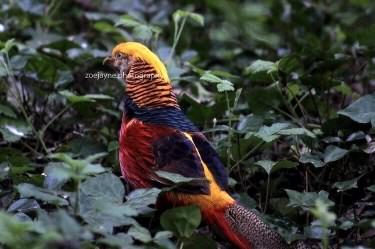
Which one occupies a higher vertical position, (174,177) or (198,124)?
(174,177)

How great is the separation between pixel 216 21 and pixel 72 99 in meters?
3.40

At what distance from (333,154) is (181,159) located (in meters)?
0.84

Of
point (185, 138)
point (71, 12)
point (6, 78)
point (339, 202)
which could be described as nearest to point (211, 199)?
point (185, 138)

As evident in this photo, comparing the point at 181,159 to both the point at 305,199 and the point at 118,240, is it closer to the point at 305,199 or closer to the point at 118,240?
the point at 305,199

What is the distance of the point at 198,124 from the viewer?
4977 mm

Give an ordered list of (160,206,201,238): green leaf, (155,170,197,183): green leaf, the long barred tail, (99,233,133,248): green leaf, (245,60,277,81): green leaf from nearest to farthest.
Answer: (99,233,133,248): green leaf
(160,206,201,238): green leaf
(155,170,197,183): green leaf
the long barred tail
(245,60,277,81): green leaf

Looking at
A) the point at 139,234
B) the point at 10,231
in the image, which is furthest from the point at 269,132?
the point at 10,231

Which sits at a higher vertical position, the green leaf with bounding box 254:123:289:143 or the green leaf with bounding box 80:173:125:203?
the green leaf with bounding box 254:123:289:143

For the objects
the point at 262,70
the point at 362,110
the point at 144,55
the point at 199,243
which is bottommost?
the point at 199,243

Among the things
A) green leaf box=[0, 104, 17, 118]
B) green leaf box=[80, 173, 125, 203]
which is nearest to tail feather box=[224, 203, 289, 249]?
green leaf box=[80, 173, 125, 203]

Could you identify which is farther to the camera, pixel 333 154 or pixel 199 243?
pixel 333 154

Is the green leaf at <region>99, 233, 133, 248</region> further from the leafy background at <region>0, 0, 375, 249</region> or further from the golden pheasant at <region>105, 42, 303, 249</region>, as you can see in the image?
the golden pheasant at <region>105, 42, 303, 249</region>

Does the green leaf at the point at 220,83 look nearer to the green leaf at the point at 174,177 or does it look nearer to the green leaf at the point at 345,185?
the green leaf at the point at 174,177

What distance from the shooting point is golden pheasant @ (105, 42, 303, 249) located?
3.84 m
